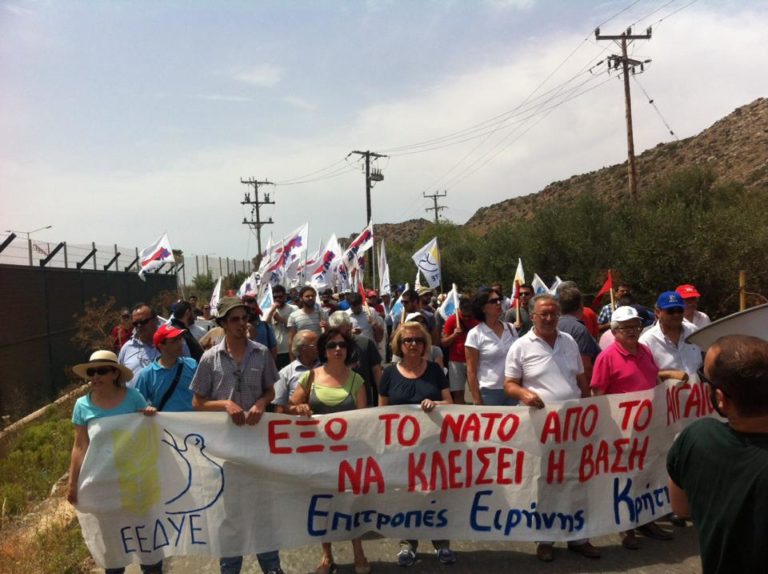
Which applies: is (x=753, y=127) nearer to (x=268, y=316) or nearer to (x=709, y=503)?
(x=268, y=316)

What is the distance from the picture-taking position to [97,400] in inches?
160

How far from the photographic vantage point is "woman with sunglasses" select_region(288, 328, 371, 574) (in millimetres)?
4535

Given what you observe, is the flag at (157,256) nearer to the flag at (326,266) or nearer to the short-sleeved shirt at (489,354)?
the flag at (326,266)

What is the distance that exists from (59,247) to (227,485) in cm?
1208

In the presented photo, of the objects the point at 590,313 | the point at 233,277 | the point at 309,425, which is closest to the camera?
the point at 309,425

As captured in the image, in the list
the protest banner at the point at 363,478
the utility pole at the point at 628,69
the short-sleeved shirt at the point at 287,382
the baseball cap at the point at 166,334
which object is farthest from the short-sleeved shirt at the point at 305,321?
the utility pole at the point at 628,69

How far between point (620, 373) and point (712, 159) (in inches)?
1917

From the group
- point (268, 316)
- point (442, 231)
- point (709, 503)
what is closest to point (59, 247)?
point (268, 316)

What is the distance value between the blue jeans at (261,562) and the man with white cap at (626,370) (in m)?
2.48

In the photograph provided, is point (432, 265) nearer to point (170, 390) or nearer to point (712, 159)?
point (170, 390)

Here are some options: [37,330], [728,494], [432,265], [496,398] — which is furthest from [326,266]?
[728,494]

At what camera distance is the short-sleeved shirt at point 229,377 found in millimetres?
4340

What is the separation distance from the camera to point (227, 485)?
4.30 m

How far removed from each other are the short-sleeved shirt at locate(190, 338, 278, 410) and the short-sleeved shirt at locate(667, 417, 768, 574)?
2.93 m
